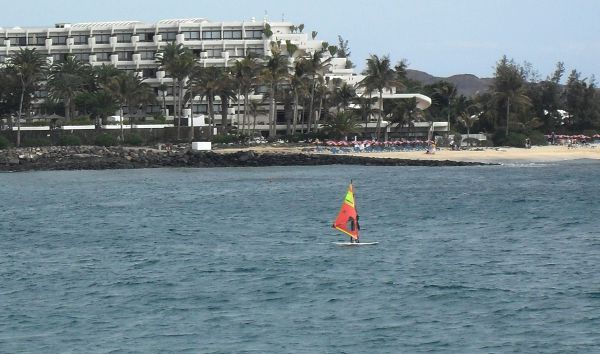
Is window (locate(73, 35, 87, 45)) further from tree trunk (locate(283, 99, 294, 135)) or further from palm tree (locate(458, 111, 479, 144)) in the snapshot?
palm tree (locate(458, 111, 479, 144))

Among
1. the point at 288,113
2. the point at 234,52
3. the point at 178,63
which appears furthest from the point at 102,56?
the point at 288,113

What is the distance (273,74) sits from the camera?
14325 cm

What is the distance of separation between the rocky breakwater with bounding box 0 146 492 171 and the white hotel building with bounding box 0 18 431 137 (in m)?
38.5

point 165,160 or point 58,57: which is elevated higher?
point 58,57

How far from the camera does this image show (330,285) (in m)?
41.9

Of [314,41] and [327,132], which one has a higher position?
[314,41]

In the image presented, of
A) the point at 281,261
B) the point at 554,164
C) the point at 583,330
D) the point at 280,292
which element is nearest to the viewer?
the point at 583,330

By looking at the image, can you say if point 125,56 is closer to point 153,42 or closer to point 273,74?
point 153,42

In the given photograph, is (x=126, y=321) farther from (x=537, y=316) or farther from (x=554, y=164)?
(x=554, y=164)

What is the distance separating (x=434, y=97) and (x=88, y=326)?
135635 mm

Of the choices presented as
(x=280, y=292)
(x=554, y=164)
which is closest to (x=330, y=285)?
(x=280, y=292)

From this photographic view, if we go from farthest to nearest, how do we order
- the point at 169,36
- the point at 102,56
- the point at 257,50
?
1. the point at 102,56
2. the point at 169,36
3. the point at 257,50

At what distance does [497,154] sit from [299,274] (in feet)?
282

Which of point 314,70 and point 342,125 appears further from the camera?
point 314,70
